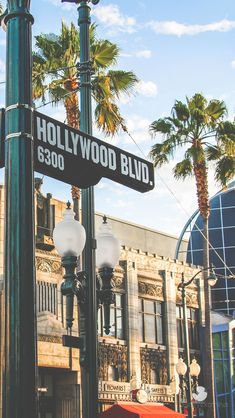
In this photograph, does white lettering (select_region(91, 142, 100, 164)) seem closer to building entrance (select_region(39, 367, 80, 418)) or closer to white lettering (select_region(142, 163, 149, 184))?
white lettering (select_region(142, 163, 149, 184))

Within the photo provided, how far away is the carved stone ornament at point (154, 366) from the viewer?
3409cm

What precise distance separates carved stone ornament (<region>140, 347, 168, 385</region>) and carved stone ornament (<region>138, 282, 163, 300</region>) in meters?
2.41

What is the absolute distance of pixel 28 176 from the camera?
4766 mm

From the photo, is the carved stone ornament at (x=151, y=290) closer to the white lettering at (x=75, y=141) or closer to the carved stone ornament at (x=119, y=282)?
the carved stone ornament at (x=119, y=282)

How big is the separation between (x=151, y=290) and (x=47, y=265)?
24.7 ft

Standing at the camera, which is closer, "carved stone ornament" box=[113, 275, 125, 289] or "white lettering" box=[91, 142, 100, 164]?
"white lettering" box=[91, 142, 100, 164]

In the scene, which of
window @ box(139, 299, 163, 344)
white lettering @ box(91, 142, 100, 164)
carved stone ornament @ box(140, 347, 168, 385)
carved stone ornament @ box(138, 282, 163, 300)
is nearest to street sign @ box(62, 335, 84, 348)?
white lettering @ box(91, 142, 100, 164)

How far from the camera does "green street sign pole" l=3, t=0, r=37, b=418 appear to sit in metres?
4.41

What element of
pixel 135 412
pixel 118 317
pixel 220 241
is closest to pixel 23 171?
pixel 135 412

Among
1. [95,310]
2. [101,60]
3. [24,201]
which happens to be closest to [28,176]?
[24,201]

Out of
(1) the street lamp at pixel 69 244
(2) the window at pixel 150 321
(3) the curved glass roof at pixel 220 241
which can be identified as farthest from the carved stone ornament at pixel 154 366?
(1) the street lamp at pixel 69 244

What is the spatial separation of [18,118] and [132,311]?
28974 mm

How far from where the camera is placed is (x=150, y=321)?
1380 inches

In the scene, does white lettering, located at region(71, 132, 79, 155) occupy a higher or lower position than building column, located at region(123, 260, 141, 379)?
lower
